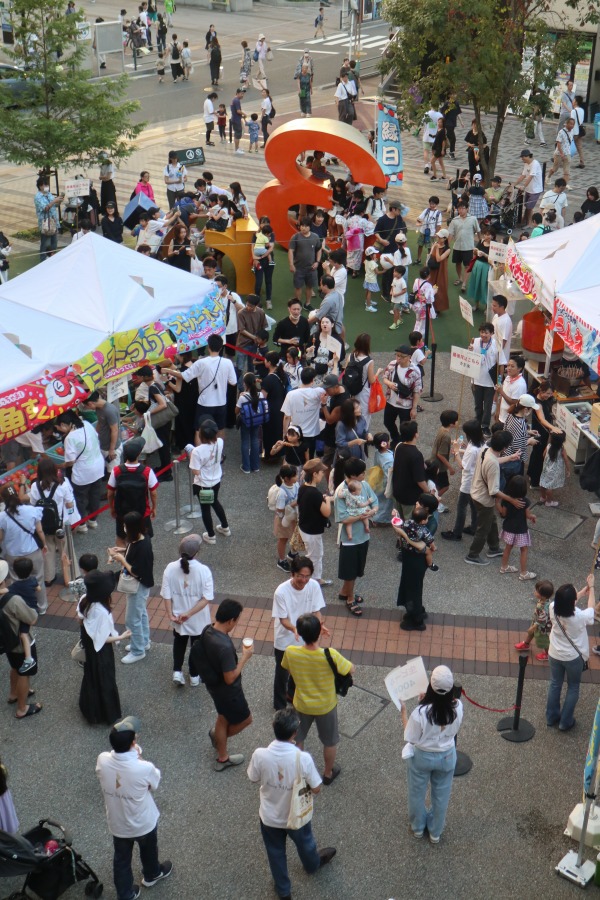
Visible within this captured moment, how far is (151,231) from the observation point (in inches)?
673

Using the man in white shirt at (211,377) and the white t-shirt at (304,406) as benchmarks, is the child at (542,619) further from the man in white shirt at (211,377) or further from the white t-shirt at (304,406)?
the man in white shirt at (211,377)

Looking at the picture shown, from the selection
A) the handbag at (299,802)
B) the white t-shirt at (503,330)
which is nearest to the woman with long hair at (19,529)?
the handbag at (299,802)

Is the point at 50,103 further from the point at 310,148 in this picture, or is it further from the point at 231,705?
the point at 231,705

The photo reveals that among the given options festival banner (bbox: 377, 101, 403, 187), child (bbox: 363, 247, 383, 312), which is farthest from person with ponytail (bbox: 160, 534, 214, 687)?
festival banner (bbox: 377, 101, 403, 187)

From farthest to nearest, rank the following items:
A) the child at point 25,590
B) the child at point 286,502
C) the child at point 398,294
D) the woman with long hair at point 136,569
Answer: the child at point 398,294, the child at point 286,502, the woman with long hair at point 136,569, the child at point 25,590

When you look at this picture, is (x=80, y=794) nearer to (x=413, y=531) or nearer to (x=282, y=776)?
(x=282, y=776)

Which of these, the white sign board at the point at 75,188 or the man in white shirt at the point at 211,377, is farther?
the white sign board at the point at 75,188

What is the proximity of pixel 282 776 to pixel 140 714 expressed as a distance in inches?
101

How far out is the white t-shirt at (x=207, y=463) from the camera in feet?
34.8

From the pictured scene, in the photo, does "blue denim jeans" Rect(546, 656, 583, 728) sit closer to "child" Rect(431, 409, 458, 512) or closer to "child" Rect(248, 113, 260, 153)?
"child" Rect(431, 409, 458, 512)

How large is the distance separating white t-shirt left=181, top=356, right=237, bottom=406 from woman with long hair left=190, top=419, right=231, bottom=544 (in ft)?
4.86

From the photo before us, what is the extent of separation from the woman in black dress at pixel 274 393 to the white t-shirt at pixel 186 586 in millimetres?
4193

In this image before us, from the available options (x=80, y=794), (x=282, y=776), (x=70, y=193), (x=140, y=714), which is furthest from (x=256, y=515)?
(x=70, y=193)

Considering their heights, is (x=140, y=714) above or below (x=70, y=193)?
below
